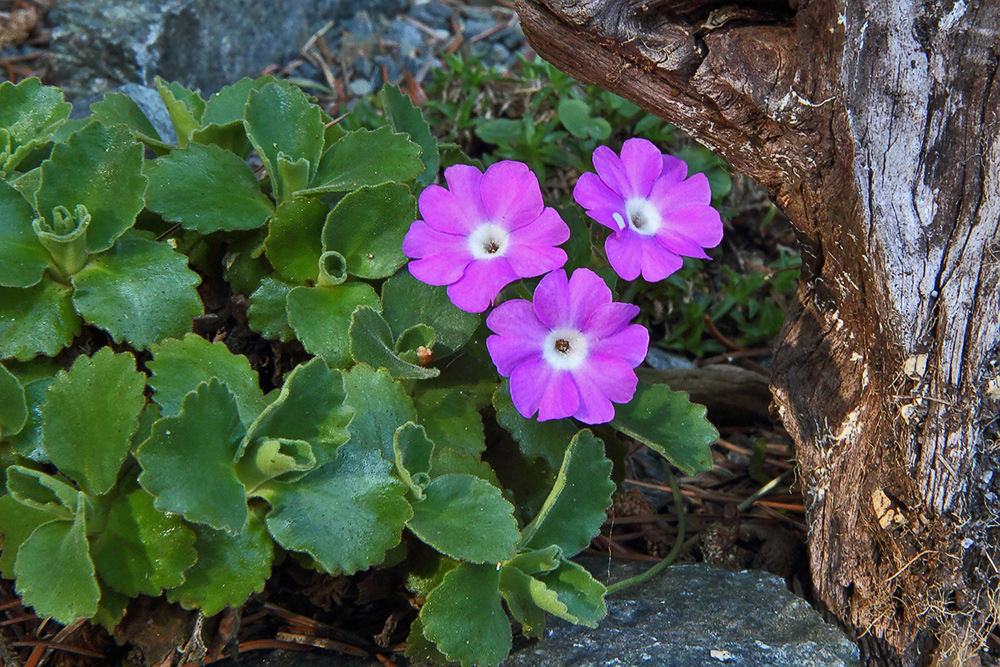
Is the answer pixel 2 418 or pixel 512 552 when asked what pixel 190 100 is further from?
pixel 512 552

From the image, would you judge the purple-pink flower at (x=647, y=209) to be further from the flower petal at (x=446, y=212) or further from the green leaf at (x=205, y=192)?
the green leaf at (x=205, y=192)

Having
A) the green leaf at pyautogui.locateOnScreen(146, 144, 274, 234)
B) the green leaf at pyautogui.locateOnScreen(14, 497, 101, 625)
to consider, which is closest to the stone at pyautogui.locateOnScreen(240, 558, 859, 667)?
the green leaf at pyautogui.locateOnScreen(14, 497, 101, 625)

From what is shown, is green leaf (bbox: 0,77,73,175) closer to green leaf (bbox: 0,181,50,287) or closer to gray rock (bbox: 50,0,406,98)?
green leaf (bbox: 0,181,50,287)

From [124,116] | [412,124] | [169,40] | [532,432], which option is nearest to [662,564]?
[532,432]

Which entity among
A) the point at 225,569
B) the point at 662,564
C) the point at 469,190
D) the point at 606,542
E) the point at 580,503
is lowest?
the point at 606,542

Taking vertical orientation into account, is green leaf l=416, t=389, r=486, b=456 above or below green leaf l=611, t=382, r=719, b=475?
below

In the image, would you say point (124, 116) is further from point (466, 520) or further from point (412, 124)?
point (466, 520)

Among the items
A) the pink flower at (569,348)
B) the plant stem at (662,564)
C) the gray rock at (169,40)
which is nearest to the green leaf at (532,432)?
the pink flower at (569,348)
